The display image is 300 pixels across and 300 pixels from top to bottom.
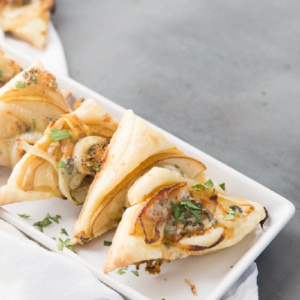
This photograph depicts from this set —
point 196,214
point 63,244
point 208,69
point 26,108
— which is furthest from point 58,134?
point 208,69

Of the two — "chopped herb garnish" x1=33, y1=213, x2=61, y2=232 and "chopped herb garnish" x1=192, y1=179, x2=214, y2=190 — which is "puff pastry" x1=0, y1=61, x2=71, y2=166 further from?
"chopped herb garnish" x1=192, y1=179, x2=214, y2=190

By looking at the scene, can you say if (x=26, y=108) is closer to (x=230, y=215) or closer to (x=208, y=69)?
(x=230, y=215)

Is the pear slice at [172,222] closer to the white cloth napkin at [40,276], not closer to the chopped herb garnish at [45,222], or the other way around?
the white cloth napkin at [40,276]

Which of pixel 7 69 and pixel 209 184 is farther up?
pixel 209 184

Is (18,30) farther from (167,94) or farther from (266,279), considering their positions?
(266,279)

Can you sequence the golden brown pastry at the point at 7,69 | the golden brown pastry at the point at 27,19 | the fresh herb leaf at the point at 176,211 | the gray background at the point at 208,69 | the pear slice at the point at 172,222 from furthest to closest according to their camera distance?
the golden brown pastry at the point at 27,19 < the gray background at the point at 208,69 < the golden brown pastry at the point at 7,69 < the fresh herb leaf at the point at 176,211 < the pear slice at the point at 172,222

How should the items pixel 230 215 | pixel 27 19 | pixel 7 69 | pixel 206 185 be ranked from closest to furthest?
pixel 230 215
pixel 206 185
pixel 7 69
pixel 27 19

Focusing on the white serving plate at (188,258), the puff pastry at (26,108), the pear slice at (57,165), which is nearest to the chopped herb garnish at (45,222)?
the white serving plate at (188,258)
